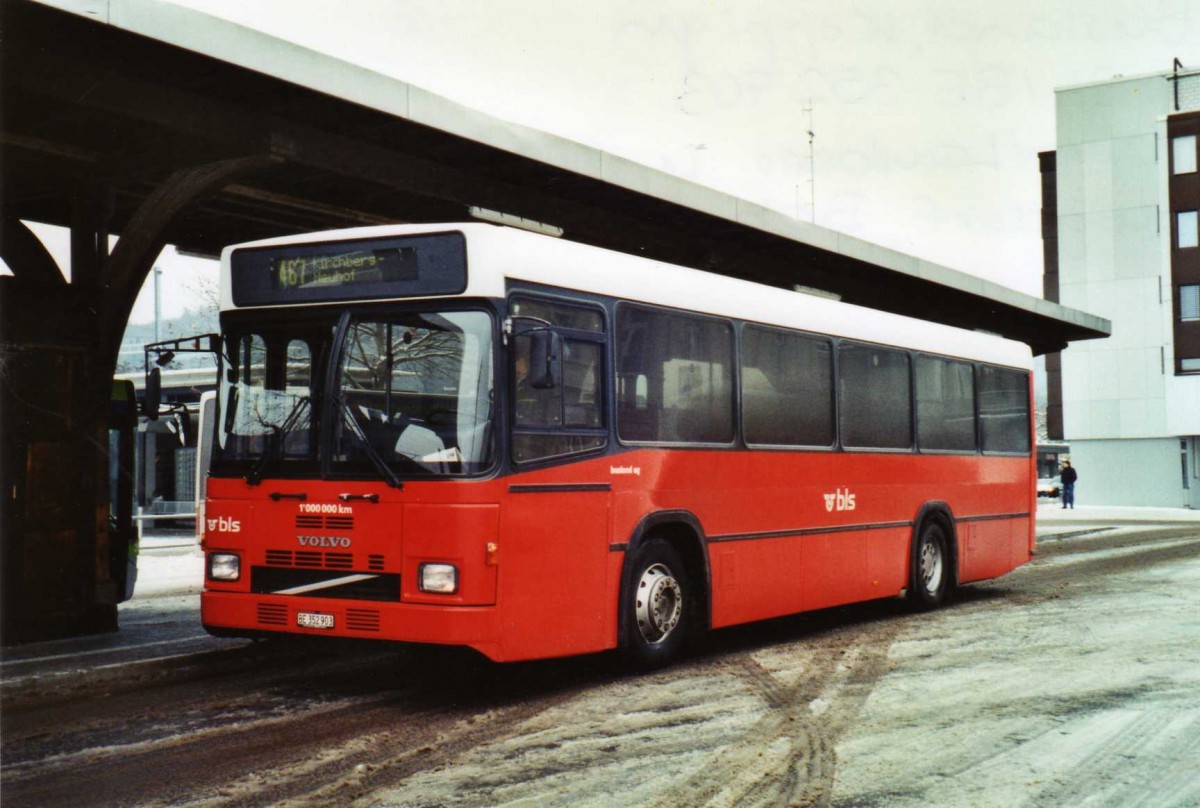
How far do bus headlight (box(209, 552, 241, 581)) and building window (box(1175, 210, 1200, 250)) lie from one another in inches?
2075

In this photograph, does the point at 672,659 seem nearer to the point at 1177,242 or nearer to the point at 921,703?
the point at 921,703

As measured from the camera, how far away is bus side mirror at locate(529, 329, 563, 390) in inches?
303

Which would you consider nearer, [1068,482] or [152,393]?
[152,393]

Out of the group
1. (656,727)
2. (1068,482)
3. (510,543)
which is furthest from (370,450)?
(1068,482)

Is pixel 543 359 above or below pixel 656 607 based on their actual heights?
above

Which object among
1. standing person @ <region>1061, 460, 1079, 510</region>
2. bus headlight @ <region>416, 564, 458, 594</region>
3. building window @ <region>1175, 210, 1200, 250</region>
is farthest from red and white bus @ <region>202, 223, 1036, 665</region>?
building window @ <region>1175, 210, 1200, 250</region>

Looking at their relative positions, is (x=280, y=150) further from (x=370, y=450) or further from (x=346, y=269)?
(x=370, y=450)

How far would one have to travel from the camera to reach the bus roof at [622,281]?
8.02 m

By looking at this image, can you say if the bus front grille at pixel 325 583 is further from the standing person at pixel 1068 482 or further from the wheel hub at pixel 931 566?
the standing person at pixel 1068 482

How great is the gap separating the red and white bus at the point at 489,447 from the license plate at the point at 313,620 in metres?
0.01

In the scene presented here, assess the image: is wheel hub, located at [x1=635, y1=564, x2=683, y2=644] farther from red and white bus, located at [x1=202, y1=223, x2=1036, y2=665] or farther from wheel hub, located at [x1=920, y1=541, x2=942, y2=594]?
wheel hub, located at [x1=920, y1=541, x2=942, y2=594]

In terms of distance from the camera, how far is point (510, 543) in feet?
26.0

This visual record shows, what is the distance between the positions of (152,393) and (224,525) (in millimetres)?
1543

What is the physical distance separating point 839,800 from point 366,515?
352cm
